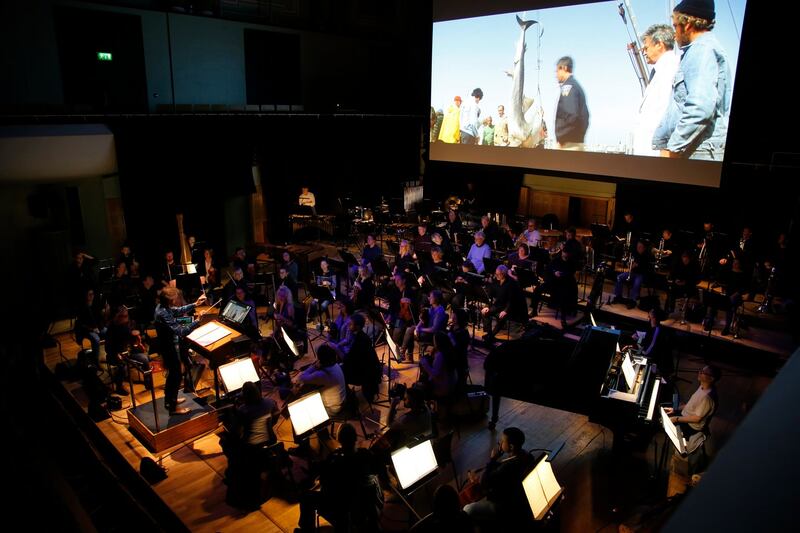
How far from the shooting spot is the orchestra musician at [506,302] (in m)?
9.48

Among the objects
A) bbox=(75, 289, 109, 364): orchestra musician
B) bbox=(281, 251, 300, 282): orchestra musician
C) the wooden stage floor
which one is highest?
bbox=(281, 251, 300, 282): orchestra musician

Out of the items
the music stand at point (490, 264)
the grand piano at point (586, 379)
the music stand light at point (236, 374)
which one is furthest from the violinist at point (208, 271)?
the grand piano at point (586, 379)

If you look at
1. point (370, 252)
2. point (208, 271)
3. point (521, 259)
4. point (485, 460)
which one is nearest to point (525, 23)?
point (521, 259)

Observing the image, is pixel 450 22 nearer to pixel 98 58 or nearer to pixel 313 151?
pixel 313 151

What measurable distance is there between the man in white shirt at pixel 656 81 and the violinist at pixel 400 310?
7176 mm

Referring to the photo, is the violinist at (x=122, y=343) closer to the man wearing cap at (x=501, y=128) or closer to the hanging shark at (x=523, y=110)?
the hanging shark at (x=523, y=110)

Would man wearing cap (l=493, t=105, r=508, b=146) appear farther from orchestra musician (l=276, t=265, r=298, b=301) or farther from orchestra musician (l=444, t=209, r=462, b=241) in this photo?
orchestra musician (l=276, t=265, r=298, b=301)

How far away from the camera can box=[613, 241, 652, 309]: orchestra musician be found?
10.6m

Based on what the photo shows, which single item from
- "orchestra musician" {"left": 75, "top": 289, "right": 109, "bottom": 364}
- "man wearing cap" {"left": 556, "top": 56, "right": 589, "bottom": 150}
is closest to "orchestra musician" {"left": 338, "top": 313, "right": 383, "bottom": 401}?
"orchestra musician" {"left": 75, "top": 289, "right": 109, "bottom": 364}

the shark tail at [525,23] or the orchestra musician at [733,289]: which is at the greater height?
the shark tail at [525,23]

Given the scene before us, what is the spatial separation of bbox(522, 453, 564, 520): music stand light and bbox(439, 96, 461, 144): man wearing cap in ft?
46.0

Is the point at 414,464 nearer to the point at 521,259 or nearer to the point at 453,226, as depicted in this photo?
the point at 521,259

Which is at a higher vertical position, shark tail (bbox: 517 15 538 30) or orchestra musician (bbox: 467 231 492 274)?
shark tail (bbox: 517 15 538 30)

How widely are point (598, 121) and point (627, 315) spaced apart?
5387mm
